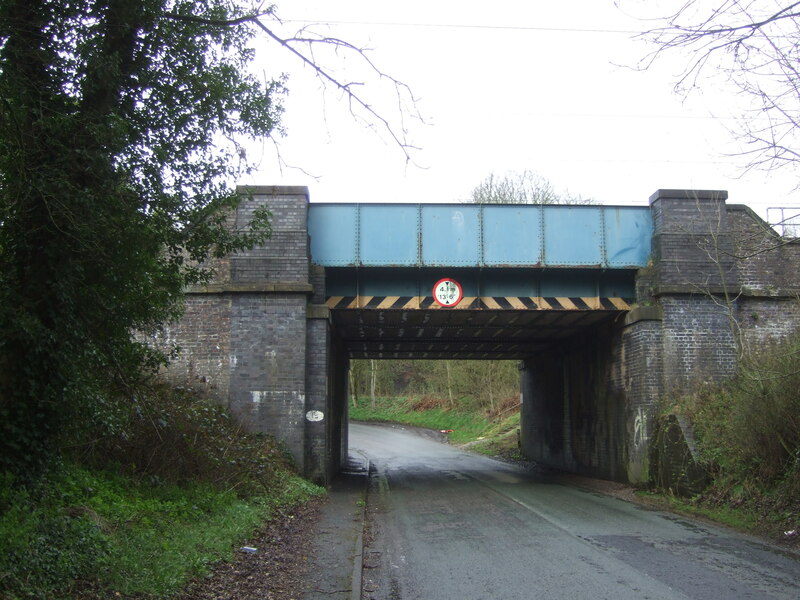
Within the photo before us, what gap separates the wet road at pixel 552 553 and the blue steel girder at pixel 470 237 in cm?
533

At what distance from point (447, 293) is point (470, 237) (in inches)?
56.0

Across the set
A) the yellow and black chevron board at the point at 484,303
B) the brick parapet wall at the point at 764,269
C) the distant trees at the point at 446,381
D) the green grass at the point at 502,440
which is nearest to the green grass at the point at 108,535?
the yellow and black chevron board at the point at 484,303

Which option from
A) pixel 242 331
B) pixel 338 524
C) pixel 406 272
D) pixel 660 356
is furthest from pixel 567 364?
pixel 338 524

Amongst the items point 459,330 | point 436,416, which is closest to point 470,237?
point 459,330

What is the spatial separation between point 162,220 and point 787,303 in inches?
553

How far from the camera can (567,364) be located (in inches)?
860

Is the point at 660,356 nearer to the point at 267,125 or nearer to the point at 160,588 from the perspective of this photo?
the point at 267,125

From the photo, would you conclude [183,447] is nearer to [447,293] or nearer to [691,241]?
[447,293]

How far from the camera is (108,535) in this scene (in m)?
6.55

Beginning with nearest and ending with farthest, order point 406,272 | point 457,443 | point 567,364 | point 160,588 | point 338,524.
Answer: point 160,588, point 338,524, point 406,272, point 567,364, point 457,443

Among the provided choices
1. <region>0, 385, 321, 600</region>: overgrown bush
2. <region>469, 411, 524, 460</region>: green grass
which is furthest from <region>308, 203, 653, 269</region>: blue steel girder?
<region>469, 411, 524, 460</region>: green grass

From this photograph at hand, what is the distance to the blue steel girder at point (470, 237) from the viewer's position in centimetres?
1591

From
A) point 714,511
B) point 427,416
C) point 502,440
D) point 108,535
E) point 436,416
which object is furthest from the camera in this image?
point 427,416

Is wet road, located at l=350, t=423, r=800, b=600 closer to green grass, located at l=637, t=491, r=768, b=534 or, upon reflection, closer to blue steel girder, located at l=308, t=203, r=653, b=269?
Result: green grass, located at l=637, t=491, r=768, b=534
